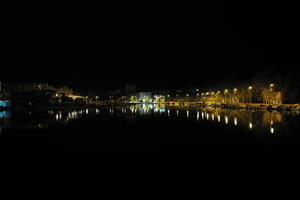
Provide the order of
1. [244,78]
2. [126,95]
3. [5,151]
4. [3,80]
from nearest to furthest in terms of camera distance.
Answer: [5,151] < [244,78] < [3,80] < [126,95]

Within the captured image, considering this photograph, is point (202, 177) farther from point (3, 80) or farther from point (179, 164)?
point (3, 80)

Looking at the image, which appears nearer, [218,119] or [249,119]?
[249,119]

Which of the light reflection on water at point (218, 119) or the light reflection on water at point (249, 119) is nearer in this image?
the light reflection on water at point (249, 119)

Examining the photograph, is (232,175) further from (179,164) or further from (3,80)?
(3,80)

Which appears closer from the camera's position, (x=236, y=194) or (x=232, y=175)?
(x=236, y=194)

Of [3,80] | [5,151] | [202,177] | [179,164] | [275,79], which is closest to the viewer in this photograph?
[202,177]

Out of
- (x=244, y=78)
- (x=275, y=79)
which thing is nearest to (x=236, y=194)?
(x=275, y=79)

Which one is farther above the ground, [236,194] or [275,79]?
[275,79]

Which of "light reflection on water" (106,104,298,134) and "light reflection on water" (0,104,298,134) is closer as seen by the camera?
"light reflection on water" (106,104,298,134)

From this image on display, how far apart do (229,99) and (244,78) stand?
430 centimetres

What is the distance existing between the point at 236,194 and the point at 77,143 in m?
5.53

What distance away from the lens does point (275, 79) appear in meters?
36.0

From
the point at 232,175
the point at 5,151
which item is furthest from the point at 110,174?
the point at 5,151

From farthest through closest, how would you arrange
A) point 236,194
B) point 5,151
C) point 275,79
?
1. point 275,79
2. point 5,151
3. point 236,194
